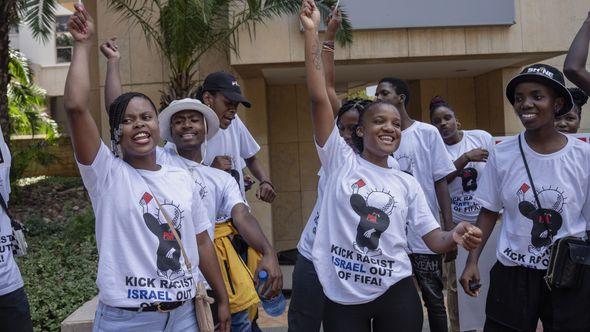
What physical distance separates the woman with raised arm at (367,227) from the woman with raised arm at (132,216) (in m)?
0.74

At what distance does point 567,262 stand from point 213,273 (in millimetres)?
1807

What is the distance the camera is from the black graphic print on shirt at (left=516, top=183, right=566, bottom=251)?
376cm

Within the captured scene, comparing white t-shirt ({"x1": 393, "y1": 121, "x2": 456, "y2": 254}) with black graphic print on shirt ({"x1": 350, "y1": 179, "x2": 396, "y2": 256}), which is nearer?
black graphic print on shirt ({"x1": 350, "y1": 179, "x2": 396, "y2": 256})

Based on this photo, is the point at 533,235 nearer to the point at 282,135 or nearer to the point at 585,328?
the point at 585,328

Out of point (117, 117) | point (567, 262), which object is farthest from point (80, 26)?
point (567, 262)

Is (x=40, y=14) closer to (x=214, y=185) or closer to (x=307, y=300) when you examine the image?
(x=214, y=185)

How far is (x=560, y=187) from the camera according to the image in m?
3.76

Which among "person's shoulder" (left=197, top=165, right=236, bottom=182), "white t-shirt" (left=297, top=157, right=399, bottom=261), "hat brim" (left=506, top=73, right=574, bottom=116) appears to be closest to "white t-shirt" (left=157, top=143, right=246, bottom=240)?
"person's shoulder" (left=197, top=165, right=236, bottom=182)

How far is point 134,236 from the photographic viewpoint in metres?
3.10

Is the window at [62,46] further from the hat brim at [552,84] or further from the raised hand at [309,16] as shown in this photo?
the hat brim at [552,84]

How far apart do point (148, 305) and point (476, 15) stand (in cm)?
763

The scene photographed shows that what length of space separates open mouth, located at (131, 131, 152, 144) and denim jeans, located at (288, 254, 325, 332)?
5.23ft

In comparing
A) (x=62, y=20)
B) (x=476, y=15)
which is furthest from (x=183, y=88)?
(x=62, y=20)

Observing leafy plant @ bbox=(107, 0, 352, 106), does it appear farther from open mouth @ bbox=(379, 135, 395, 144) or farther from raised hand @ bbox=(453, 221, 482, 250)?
raised hand @ bbox=(453, 221, 482, 250)
